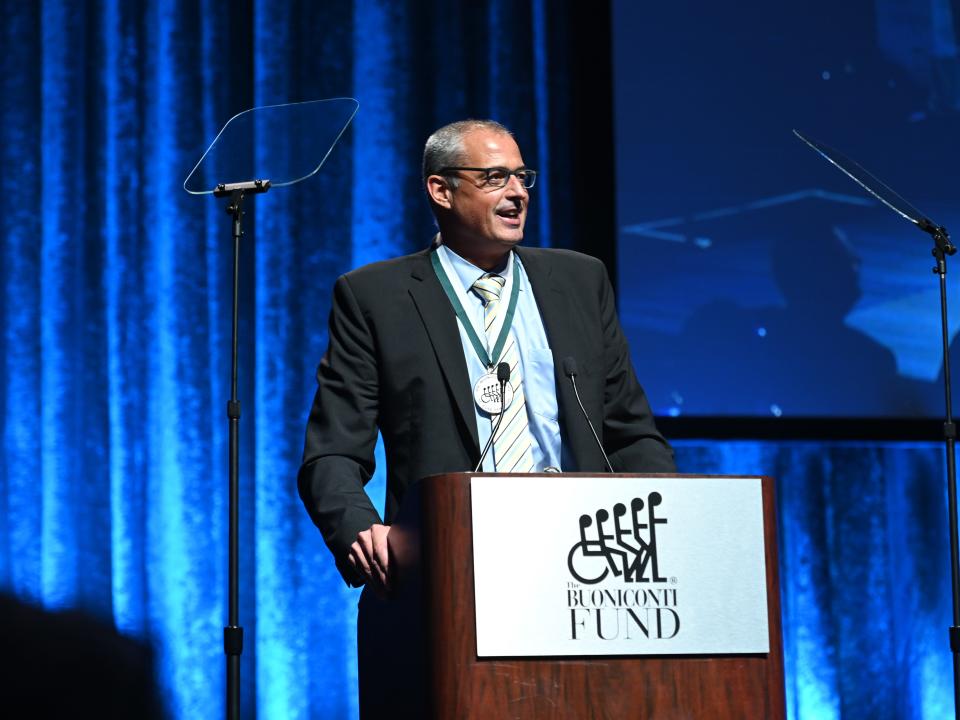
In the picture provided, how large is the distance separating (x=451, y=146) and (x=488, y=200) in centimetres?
16

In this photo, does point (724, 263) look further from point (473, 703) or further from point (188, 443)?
point (473, 703)

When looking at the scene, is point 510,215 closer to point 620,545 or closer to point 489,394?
point 489,394

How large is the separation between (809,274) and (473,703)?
323 centimetres

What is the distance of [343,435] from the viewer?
7.73 feet

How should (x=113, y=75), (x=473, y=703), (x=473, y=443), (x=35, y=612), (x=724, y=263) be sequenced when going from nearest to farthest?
(x=473, y=703) → (x=473, y=443) → (x=35, y=612) → (x=113, y=75) → (x=724, y=263)

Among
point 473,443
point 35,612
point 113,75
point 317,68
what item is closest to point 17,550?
point 35,612

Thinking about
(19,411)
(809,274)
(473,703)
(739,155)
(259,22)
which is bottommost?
(473,703)

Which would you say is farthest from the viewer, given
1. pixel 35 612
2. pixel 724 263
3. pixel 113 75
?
pixel 724 263

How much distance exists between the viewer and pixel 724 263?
14.9 ft

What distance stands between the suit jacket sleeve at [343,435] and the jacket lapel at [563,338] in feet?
1.11

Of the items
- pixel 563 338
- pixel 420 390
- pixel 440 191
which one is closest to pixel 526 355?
pixel 563 338

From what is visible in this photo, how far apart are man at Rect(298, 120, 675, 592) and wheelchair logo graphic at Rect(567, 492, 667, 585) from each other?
0.48 m

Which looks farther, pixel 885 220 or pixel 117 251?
pixel 885 220

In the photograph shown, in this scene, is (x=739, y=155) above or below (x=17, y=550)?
above
